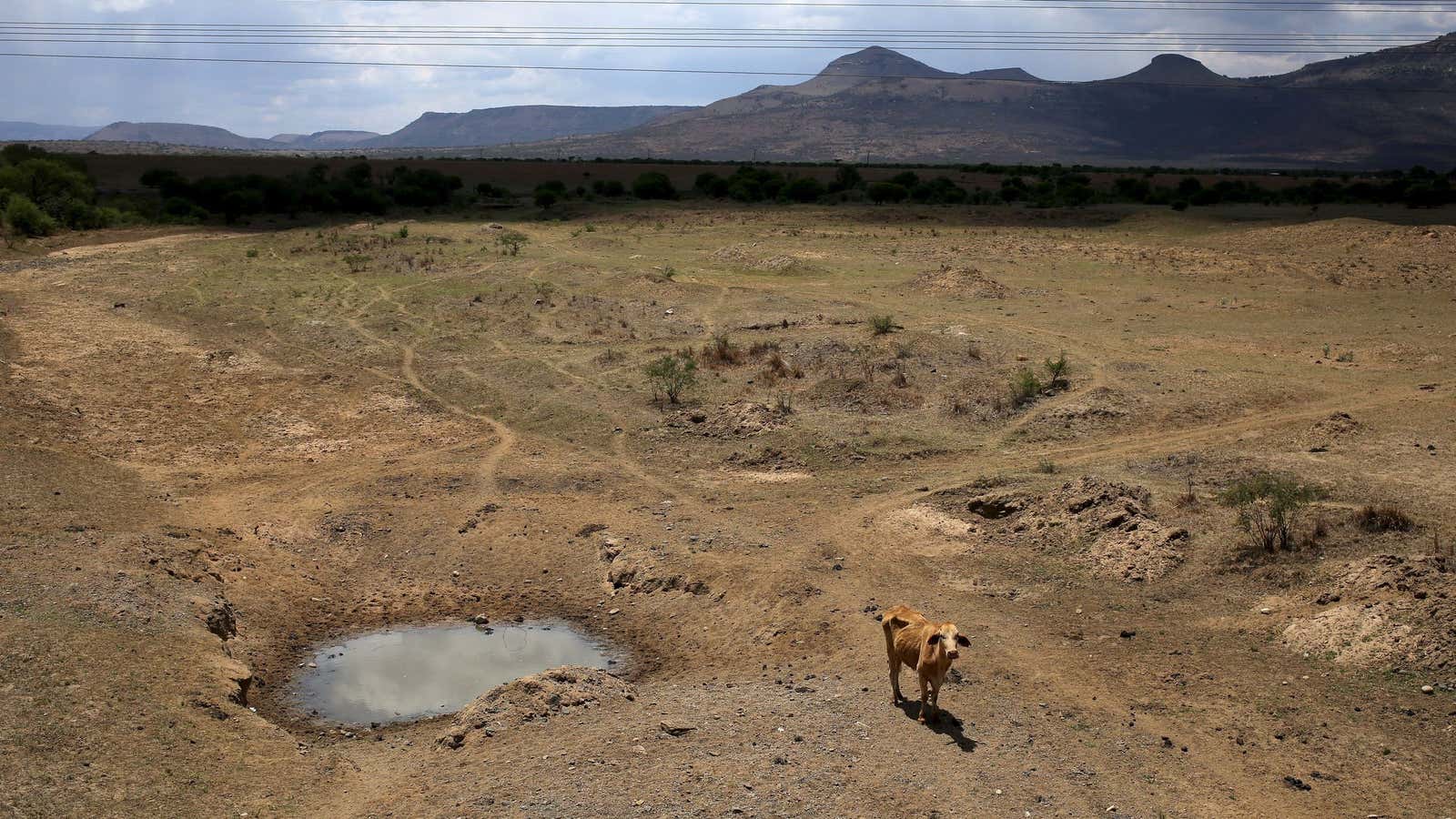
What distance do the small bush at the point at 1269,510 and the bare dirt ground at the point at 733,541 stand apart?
11.1 inches

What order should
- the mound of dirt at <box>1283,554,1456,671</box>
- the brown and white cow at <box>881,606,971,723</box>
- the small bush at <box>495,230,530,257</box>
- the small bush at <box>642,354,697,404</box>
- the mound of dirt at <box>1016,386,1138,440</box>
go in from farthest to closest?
the small bush at <box>495,230,530,257</box> < the small bush at <box>642,354,697,404</box> < the mound of dirt at <box>1016,386,1138,440</box> < the mound of dirt at <box>1283,554,1456,671</box> < the brown and white cow at <box>881,606,971,723</box>

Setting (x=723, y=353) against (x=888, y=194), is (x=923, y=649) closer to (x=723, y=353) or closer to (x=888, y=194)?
(x=723, y=353)

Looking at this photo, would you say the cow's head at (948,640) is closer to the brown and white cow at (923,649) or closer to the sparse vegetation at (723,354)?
the brown and white cow at (923,649)

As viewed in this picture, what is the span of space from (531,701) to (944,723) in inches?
152

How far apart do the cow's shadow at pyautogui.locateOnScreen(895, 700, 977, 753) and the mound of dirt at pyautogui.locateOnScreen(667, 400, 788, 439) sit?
9.61 metres

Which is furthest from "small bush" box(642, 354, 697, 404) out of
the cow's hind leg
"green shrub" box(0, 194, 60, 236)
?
"green shrub" box(0, 194, 60, 236)

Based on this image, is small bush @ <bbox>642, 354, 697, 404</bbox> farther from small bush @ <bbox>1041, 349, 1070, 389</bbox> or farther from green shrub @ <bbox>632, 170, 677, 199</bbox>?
green shrub @ <bbox>632, 170, 677, 199</bbox>

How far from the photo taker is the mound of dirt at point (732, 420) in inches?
773

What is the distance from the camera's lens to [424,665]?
13.0 meters

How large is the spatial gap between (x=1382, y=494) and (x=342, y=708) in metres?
13.5

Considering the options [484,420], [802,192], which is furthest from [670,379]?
[802,192]

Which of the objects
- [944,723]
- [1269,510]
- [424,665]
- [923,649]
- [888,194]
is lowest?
[424,665]

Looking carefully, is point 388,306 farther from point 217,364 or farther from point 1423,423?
point 1423,423

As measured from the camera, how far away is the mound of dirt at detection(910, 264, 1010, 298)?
31.0 metres
